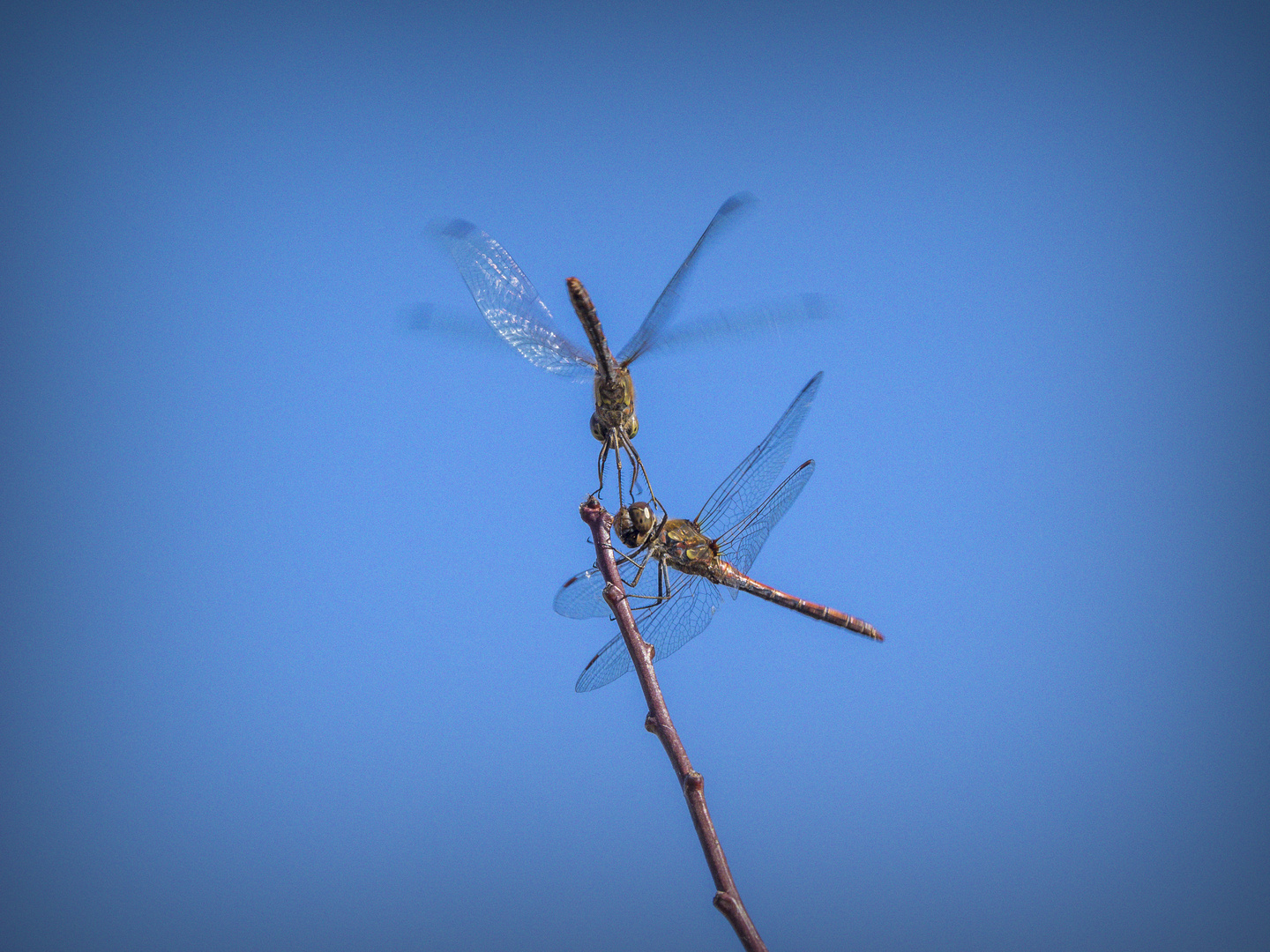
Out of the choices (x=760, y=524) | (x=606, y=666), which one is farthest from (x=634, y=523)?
(x=760, y=524)

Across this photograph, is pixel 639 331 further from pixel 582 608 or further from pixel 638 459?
pixel 582 608

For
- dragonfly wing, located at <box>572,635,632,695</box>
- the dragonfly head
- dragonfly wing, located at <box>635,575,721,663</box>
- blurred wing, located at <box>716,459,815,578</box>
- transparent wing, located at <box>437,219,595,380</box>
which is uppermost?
transparent wing, located at <box>437,219,595,380</box>

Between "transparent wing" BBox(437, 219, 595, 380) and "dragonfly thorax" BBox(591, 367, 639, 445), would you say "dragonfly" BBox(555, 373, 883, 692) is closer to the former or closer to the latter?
"dragonfly thorax" BBox(591, 367, 639, 445)

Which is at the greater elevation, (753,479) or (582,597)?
(753,479)

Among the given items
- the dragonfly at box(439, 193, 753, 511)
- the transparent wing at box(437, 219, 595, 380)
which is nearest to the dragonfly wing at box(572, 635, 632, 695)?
the dragonfly at box(439, 193, 753, 511)

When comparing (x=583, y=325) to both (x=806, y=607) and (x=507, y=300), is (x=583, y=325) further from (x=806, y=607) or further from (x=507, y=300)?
(x=806, y=607)

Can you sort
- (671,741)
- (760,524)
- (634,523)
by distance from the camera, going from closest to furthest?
(671,741) → (634,523) → (760,524)

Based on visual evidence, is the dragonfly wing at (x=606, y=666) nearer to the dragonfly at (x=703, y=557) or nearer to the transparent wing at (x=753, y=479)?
the dragonfly at (x=703, y=557)

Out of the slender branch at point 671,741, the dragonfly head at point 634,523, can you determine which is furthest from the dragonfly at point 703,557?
the slender branch at point 671,741
